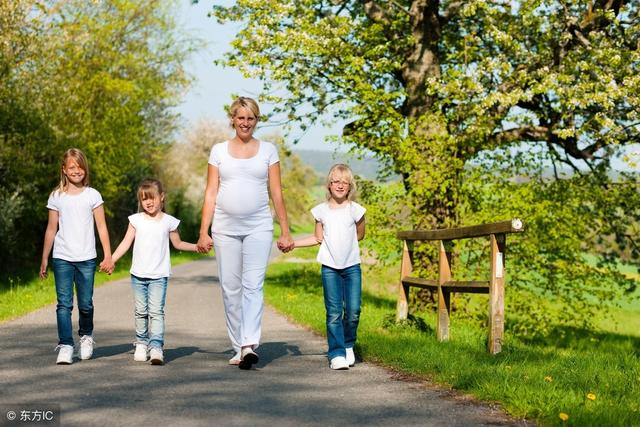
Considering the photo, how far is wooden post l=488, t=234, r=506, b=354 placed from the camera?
8062 mm

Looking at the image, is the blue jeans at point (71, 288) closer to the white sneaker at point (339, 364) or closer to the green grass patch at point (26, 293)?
the white sneaker at point (339, 364)

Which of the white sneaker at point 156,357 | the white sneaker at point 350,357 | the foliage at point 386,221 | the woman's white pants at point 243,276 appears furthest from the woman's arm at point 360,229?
the foliage at point 386,221

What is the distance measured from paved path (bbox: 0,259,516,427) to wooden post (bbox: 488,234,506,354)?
1.33 metres

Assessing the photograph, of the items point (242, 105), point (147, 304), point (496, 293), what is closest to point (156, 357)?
point (147, 304)

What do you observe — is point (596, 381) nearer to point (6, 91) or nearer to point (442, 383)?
point (442, 383)

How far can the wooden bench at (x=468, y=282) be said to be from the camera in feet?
26.4

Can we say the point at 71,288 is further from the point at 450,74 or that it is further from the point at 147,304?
the point at 450,74

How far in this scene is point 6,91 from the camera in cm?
2192

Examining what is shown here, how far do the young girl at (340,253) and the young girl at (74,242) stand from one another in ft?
6.47

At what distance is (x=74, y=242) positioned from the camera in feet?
24.7

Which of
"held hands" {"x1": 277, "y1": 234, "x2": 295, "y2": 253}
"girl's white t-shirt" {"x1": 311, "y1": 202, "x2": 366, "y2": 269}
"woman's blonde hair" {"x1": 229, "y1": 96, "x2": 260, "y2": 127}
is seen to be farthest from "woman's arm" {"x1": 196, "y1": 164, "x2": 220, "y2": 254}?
"girl's white t-shirt" {"x1": 311, "y1": 202, "x2": 366, "y2": 269}

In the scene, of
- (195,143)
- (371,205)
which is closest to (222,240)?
(371,205)

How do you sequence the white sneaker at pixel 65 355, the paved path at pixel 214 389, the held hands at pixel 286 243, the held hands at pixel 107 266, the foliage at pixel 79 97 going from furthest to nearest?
the foliage at pixel 79 97 < the held hands at pixel 107 266 < the held hands at pixel 286 243 < the white sneaker at pixel 65 355 < the paved path at pixel 214 389

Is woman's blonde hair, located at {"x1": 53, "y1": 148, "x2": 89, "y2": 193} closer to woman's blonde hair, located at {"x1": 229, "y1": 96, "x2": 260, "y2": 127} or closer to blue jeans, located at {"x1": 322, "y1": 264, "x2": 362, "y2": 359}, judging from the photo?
woman's blonde hair, located at {"x1": 229, "y1": 96, "x2": 260, "y2": 127}
